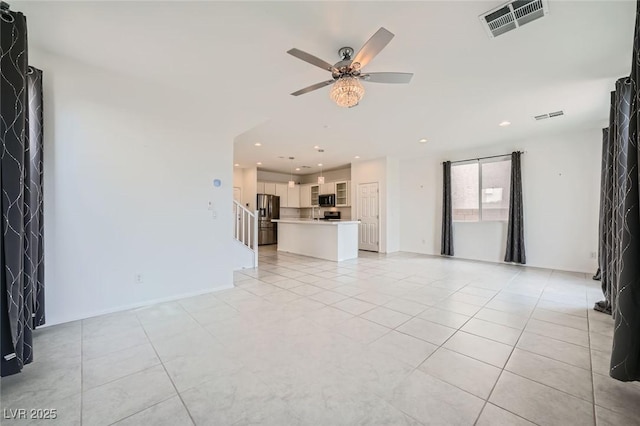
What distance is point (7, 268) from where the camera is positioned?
1.70 m

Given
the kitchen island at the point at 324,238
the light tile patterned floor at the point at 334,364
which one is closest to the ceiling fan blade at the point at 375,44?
the light tile patterned floor at the point at 334,364

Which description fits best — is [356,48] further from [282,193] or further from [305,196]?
[305,196]

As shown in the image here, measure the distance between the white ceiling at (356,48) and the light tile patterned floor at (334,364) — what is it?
2.78 meters

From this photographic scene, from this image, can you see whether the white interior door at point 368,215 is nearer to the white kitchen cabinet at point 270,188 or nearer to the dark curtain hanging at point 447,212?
the dark curtain hanging at point 447,212

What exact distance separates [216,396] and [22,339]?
1.53 metres

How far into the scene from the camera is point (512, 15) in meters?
2.04

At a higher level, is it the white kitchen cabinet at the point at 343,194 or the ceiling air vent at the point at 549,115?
the ceiling air vent at the point at 549,115

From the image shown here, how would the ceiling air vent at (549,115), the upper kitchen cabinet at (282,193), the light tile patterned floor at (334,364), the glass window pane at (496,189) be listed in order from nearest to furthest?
the light tile patterned floor at (334,364) < the ceiling air vent at (549,115) < the glass window pane at (496,189) < the upper kitchen cabinet at (282,193)

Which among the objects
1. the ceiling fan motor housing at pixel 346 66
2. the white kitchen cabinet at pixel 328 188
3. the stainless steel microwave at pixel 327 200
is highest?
the ceiling fan motor housing at pixel 346 66

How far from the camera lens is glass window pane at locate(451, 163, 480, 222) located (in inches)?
250

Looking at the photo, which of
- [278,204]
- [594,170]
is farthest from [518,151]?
[278,204]

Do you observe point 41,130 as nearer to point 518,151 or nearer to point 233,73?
point 233,73

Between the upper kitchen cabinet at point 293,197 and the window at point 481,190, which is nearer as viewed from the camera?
the window at point 481,190

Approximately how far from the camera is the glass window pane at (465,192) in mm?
6344
